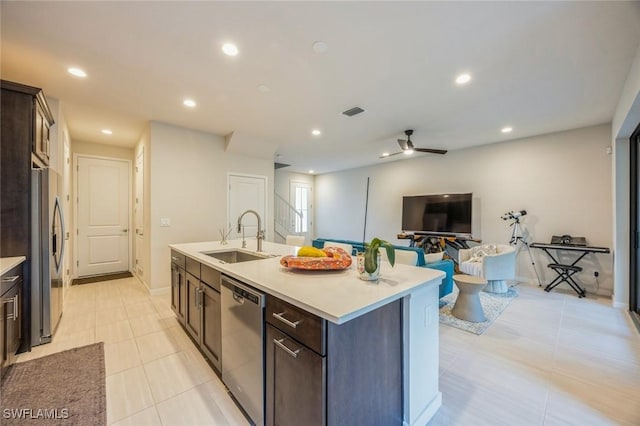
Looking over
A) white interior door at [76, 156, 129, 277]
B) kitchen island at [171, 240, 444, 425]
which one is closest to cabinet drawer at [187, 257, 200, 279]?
kitchen island at [171, 240, 444, 425]

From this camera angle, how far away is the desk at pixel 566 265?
3.92 metres

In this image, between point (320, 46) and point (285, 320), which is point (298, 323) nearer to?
point (285, 320)

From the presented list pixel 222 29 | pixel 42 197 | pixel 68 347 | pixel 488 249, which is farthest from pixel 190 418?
pixel 488 249

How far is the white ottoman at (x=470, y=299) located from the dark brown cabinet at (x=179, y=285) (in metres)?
3.14

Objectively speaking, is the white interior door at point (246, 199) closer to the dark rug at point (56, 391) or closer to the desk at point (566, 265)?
the dark rug at point (56, 391)

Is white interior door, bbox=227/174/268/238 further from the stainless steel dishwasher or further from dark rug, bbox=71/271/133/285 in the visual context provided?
the stainless steel dishwasher

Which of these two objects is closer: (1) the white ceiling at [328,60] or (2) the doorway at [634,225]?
(1) the white ceiling at [328,60]

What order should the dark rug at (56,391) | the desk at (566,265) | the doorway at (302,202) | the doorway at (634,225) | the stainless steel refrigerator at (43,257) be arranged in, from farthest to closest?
the doorway at (302,202), the desk at (566,265), the doorway at (634,225), the stainless steel refrigerator at (43,257), the dark rug at (56,391)

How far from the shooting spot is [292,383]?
4.03 feet

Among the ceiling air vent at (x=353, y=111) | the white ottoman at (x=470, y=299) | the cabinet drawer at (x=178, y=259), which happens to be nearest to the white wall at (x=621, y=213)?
the white ottoman at (x=470, y=299)

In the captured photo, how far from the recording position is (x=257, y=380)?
147cm

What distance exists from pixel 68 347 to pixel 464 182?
6822 mm

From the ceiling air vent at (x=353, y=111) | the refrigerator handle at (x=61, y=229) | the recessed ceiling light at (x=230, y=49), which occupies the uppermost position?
the ceiling air vent at (x=353, y=111)

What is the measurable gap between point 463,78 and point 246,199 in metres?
4.14
